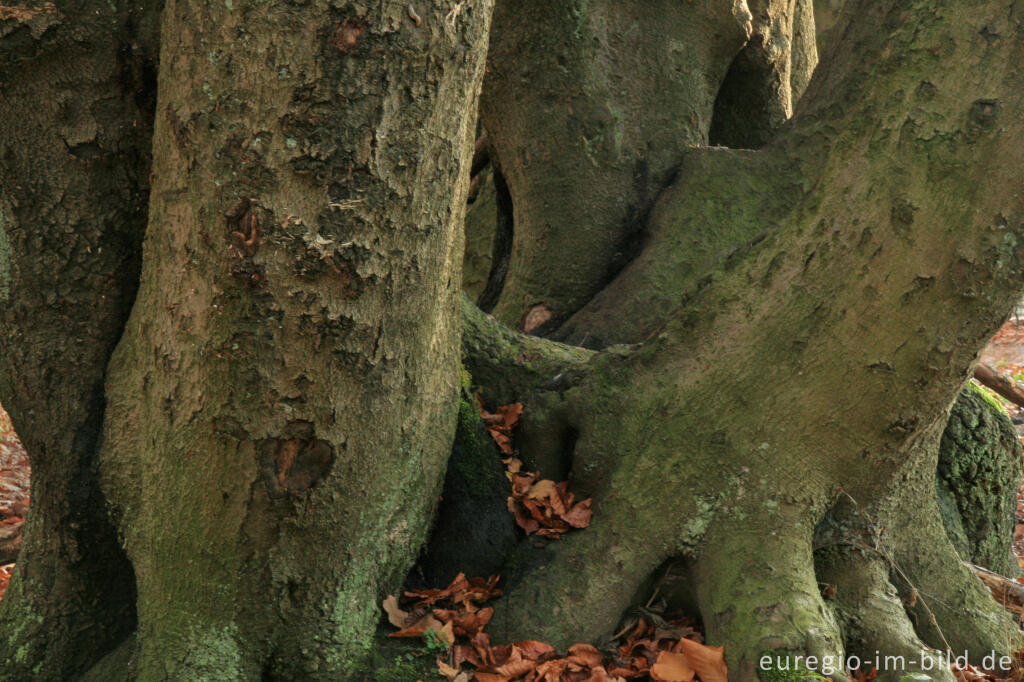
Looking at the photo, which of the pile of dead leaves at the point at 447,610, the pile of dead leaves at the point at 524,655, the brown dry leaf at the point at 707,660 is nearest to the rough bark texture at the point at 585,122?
the pile of dead leaves at the point at 447,610

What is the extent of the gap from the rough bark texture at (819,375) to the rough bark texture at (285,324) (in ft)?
2.21

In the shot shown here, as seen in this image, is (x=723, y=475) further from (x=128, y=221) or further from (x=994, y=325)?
(x=128, y=221)

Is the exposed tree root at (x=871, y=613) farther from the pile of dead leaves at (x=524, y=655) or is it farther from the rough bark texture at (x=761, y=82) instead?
the rough bark texture at (x=761, y=82)

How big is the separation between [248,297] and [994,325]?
2.00 m

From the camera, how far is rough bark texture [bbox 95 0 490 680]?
1864mm

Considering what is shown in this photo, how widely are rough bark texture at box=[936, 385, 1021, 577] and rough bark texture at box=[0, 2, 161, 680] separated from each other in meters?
3.28

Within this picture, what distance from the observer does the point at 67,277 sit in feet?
7.26

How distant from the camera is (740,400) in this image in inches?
98.3

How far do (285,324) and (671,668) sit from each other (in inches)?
56.5

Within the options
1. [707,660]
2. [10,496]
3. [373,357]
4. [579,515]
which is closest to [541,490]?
[579,515]

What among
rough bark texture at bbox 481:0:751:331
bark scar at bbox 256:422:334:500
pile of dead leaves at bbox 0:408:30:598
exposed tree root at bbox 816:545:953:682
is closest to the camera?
bark scar at bbox 256:422:334:500

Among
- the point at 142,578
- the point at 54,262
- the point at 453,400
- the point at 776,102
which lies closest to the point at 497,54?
the point at 776,102

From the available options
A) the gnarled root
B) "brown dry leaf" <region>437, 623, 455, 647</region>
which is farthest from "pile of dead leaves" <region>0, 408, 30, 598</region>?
the gnarled root

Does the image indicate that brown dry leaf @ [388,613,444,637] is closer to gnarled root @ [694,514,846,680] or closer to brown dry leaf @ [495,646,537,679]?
brown dry leaf @ [495,646,537,679]
